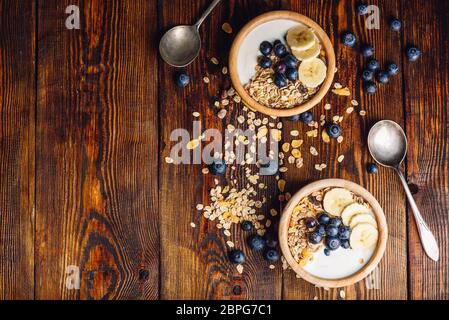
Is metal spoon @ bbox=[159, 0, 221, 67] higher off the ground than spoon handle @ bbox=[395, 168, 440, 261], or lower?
higher

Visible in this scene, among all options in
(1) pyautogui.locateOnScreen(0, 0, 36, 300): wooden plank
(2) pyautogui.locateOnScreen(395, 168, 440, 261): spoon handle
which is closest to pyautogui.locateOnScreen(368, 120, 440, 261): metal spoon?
(2) pyautogui.locateOnScreen(395, 168, 440, 261): spoon handle

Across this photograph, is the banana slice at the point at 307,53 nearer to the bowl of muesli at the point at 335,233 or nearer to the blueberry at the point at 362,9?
the blueberry at the point at 362,9

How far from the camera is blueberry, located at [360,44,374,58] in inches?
59.4

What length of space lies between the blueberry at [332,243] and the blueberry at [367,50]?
552 millimetres

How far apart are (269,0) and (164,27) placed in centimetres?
32

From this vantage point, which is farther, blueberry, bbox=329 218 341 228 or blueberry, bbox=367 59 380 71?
blueberry, bbox=367 59 380 71

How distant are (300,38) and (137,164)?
590 mm

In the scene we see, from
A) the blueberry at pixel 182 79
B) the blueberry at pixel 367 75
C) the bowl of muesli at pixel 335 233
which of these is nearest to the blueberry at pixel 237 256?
the bowl of muesli at pixel 335 233

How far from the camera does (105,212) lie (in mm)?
1499

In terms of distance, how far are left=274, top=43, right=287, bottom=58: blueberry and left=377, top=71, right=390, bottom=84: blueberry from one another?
0.30 metres

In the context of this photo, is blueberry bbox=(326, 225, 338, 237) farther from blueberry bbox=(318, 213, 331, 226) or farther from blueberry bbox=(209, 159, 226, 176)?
blueberry bbox=(209, 159, 226, 176)

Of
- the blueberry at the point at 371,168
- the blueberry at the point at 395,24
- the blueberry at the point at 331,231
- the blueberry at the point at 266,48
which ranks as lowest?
the blueberry at the point at 331,231

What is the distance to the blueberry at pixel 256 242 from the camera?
146cm

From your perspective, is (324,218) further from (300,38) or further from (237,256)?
(300,38)
